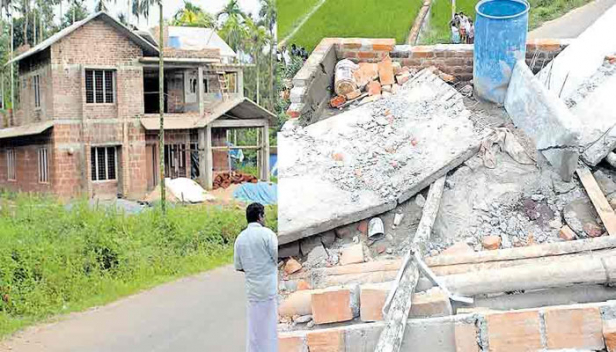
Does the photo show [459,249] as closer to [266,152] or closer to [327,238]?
[327,238]

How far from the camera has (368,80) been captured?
240cm

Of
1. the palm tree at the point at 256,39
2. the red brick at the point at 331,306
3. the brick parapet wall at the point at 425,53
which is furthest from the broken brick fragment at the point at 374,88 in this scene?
the red brick at the point at 331,306

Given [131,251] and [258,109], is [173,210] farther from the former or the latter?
[258,109]

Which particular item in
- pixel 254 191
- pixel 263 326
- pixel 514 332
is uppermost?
pixel 514 332

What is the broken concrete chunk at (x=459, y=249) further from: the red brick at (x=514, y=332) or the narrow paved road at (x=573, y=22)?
the narrow paved road at (x=573, y=22)

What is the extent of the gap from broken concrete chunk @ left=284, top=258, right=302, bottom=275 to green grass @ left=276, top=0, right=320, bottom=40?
0.65m

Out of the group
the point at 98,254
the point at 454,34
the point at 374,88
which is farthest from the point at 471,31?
the point at 98,254

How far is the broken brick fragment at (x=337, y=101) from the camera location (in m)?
2.29

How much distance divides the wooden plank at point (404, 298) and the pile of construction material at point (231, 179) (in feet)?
8.75

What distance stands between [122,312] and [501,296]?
323 cm

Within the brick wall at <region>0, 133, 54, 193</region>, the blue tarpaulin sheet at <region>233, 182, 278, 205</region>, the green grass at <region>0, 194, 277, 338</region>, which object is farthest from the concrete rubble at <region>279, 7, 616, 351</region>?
the brick wall at <region>0, 133, 54, 193</region>

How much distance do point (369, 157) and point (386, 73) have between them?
0.48 m

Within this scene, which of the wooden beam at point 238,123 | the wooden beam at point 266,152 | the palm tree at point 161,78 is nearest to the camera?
the wooden beam at point 266,152

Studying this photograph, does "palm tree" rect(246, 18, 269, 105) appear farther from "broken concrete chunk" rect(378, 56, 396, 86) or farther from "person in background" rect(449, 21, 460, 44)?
"person in background" rect(449, 21, 460, 44)
